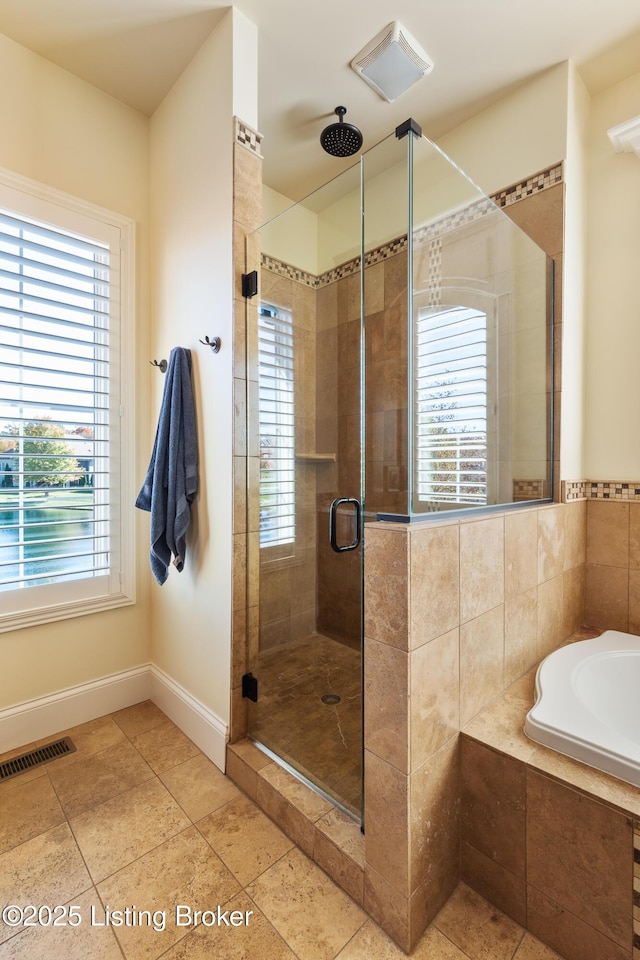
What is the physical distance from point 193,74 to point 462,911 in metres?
3.08

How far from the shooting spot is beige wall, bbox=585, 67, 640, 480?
186 cm

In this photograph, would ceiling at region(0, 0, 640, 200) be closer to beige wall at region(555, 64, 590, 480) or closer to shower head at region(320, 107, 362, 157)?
shower head at region(320, 107, 362, 157)

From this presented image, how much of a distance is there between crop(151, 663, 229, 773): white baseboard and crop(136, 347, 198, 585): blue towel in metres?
0.55

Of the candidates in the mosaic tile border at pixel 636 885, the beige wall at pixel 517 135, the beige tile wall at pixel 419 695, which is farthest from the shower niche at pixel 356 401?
the mosaic tile border at pixel 636 885

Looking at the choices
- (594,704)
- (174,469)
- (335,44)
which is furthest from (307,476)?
(335,44)

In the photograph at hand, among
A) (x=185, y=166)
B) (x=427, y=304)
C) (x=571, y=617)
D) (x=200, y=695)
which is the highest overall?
(x=185, y=166)

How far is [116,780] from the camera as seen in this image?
159 centimetres

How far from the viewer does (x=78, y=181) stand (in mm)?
1926

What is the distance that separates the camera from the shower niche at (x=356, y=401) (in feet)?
4.79

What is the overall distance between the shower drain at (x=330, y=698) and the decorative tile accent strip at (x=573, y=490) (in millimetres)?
1240

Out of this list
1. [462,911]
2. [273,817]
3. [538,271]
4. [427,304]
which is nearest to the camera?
[462,911]

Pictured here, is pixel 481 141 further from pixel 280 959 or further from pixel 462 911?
pixel 280 959

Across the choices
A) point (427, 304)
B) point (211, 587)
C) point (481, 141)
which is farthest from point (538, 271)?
point (211, 587)

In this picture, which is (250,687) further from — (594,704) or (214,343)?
(214,343)
